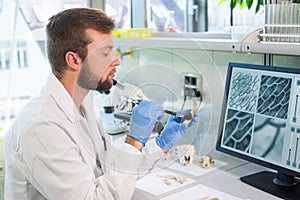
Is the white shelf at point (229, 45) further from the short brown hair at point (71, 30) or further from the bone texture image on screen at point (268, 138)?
the short brown hair at point (71, 30)

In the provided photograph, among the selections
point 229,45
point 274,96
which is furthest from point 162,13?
point 274,96

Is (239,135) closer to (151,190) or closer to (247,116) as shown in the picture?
(247,116)

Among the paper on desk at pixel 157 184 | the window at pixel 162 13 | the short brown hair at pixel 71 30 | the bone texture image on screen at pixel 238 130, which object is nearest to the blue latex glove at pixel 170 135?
the paper on desk at pixel 157 184

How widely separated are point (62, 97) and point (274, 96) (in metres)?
0.78

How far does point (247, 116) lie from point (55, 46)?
30.9 inches

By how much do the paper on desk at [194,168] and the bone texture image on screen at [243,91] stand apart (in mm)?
264

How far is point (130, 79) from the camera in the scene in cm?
159

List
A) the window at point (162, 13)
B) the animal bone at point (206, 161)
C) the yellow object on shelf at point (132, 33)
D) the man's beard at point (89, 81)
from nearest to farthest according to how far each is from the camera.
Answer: the man's beard at point (89, 81) → the animal bone at point (206, 161) → the yellow object on shelf at point (132, 33) → the window at point (162, 13)

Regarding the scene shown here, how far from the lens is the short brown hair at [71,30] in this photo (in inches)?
56.0

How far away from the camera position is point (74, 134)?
141 cm

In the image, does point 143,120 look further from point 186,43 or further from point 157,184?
point 186,43

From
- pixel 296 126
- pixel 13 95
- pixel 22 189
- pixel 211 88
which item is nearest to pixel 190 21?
pixel 211 88

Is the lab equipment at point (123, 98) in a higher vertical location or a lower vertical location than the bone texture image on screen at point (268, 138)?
higher

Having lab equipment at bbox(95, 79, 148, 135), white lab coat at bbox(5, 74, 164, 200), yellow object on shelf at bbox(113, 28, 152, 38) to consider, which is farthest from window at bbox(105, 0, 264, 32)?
white lab coat at bbox(5, 74, 164, 200)
